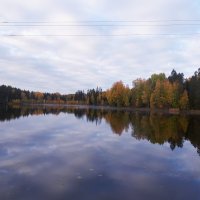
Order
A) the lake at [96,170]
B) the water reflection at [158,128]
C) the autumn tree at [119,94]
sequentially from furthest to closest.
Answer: the autumn tree at [119,94]
the water reflection at [158,128]
the lake at [96,170]

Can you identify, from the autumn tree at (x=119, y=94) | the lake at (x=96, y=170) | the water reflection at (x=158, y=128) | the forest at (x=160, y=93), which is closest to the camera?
the lake at (x=96, y=170)

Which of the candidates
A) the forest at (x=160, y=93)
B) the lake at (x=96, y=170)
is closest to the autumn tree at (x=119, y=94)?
the forest at (x=160, y=93)

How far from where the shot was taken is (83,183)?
14477 mm

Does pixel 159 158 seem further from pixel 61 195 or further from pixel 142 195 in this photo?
pixel 61 195

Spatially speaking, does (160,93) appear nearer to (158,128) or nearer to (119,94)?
(119,94)

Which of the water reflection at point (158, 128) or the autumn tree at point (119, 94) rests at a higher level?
the autumn tree at point (119, 94)

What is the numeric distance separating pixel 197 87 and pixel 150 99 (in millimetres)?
21040

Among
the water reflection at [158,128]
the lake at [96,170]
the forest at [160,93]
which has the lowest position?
the lake at [96,170]

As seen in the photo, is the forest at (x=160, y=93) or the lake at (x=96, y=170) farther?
the forest at (x=160, y=93)

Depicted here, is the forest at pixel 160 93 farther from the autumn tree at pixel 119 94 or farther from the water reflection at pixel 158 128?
the water reflection at pixel 158 128

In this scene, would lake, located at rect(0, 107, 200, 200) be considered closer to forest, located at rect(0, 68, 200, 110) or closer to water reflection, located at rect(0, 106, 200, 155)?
water reflection, located at rect(0, 106, 200, 155)

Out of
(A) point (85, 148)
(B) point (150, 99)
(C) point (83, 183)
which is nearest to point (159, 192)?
(C) point (83, 183)

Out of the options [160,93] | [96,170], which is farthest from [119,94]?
[96,170]

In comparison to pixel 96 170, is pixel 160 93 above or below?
above
